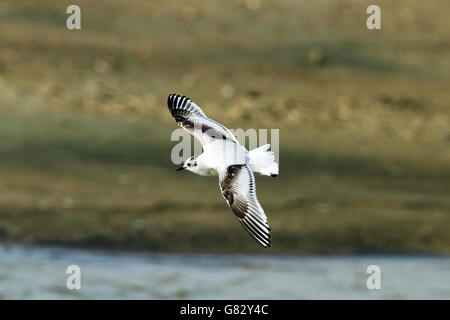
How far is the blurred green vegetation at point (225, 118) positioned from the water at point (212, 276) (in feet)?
0.72

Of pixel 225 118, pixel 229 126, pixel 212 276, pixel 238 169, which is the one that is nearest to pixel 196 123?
pixel 238 169

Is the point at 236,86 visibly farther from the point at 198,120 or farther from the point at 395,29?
the point at 198,120

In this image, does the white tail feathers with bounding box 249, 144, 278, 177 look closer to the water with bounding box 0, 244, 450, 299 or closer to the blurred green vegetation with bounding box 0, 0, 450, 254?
the water with bounding box 0, 244, 450, 299

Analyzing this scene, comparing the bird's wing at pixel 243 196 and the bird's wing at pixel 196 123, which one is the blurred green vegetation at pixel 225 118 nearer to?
the bird's wing at pixel 196 123

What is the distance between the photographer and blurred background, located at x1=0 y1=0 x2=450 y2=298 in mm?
9031

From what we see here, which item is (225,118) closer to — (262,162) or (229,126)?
(229,126)

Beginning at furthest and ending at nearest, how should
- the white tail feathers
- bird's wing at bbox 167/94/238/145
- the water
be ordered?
the water
bird's wing at bbox 167/94/238/145
the white tail feathers

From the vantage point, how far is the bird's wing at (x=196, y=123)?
18.3 ft

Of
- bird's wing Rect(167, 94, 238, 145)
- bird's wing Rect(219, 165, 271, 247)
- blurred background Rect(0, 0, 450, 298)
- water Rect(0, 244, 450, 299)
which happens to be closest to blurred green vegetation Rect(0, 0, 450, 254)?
blurred background Rect(0, 0, 450, 298)

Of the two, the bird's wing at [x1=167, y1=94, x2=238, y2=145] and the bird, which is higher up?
the bird's wing at [x1=167, y1=94, x2=238, y2=145]

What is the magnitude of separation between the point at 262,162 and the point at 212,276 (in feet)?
11.2

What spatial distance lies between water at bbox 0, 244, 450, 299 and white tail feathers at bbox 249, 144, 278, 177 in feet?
9.58

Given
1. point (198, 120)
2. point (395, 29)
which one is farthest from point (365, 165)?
point (198, 120)

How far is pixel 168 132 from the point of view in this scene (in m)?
11.4
